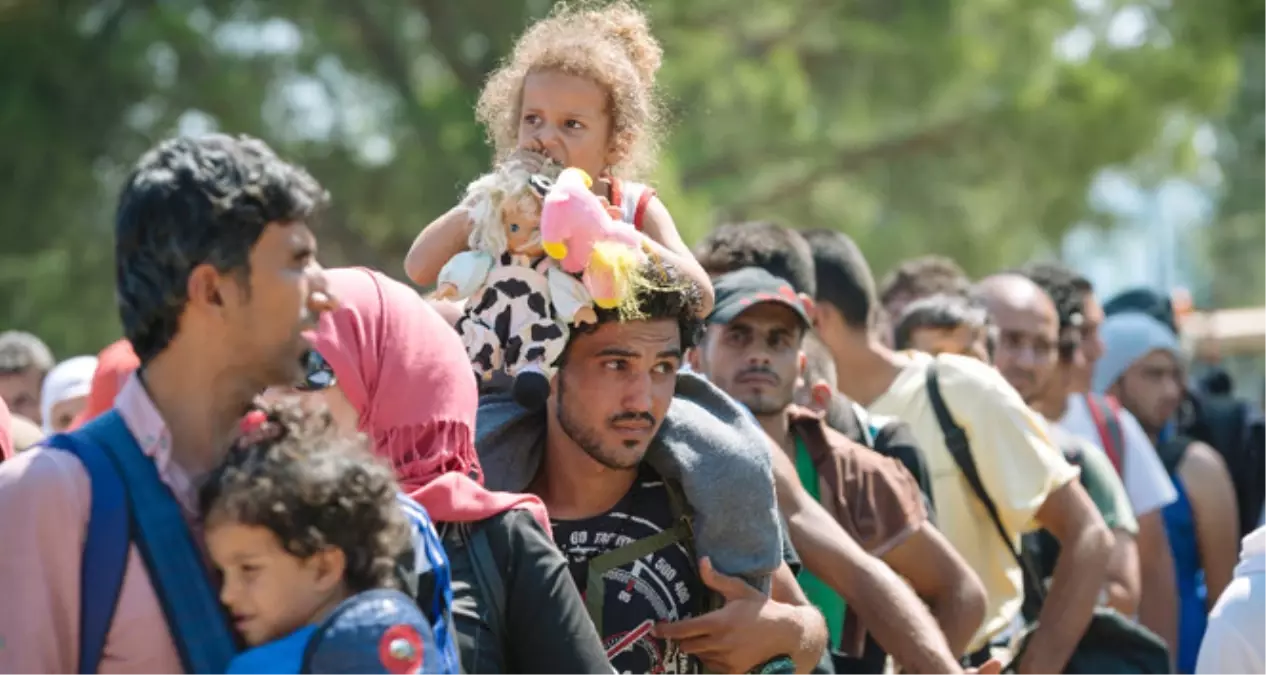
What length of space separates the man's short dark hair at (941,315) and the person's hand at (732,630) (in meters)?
3.05

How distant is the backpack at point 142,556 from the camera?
246 cm

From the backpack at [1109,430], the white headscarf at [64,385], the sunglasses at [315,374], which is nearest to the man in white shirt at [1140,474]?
the backpack at [1109,430]

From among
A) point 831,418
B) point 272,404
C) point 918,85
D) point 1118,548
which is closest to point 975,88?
point 918,85

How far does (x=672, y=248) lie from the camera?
3998mm

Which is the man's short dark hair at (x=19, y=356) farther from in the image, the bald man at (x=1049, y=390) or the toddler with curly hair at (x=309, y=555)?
the toddler with curly hair at (x=309, y=555)

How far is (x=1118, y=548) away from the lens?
21.3ft

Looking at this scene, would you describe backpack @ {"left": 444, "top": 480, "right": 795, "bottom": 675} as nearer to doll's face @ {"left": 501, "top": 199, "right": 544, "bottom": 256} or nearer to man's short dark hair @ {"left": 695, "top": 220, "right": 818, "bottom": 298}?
doll's face @ {"left": 501, "top": 199, "right": 544, "bottom": 256}

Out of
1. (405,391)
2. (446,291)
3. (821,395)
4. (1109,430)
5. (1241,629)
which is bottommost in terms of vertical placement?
(1109,430)

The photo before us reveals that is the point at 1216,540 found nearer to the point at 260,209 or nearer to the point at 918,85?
the point at 260,209

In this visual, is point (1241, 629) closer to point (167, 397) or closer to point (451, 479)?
point (451, 479)

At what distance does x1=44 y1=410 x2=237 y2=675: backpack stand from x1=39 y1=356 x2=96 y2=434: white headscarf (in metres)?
4.72

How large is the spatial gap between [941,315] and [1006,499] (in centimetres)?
122

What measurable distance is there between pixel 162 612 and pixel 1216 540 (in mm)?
6069

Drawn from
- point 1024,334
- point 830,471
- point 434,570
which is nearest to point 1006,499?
point 830,471
